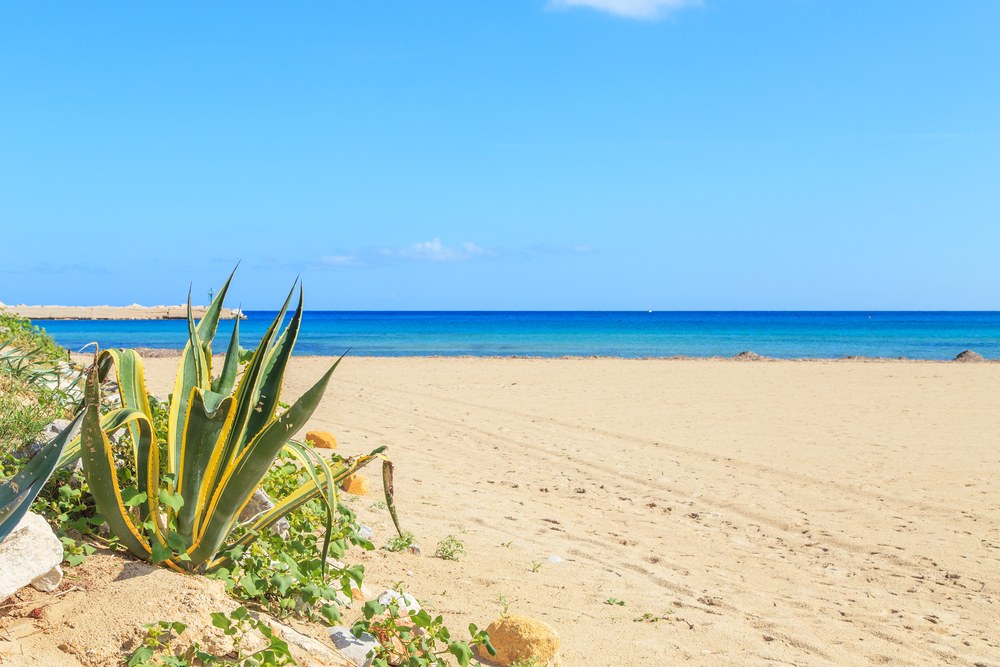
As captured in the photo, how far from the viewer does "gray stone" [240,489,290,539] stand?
3.43m

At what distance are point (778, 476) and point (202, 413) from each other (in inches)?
258

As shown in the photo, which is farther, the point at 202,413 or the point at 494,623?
the point at 494,623

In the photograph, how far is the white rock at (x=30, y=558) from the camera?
8.38 ft

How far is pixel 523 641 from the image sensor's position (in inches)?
134

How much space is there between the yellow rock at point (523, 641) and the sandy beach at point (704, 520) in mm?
205

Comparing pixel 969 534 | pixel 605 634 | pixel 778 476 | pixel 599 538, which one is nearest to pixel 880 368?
pixel 778 476

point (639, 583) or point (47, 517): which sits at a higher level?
point (47, 517)

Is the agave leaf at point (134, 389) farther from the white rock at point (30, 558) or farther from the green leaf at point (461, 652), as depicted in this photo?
the green leaf at point (461, 652)

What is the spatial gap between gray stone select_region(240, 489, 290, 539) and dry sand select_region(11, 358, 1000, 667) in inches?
24.4

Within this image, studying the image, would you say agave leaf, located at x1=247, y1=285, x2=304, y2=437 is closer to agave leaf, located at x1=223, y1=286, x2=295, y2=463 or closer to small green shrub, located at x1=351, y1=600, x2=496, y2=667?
agave leaf, located at x1=223, y1=286, x2=295, y2=463

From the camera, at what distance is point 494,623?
3.53m

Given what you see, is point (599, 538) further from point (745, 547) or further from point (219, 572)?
point (219, 572)

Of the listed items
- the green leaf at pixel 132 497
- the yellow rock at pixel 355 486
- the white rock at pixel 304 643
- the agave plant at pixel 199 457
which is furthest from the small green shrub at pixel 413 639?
the yellow rock at pixel 355 486

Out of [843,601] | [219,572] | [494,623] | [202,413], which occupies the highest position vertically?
[202,413]
